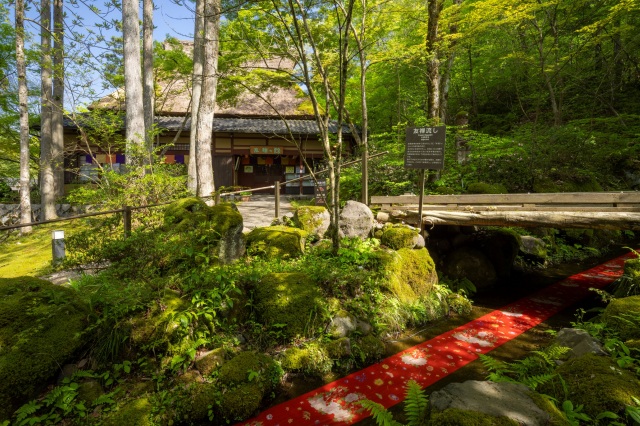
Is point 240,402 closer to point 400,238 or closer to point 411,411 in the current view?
point 411,411

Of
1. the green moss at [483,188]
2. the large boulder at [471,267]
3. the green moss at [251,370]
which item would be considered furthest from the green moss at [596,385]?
the green moss at [483,188]

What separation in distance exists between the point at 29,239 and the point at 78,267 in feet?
19.4

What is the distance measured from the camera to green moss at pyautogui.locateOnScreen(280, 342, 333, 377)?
162 inches

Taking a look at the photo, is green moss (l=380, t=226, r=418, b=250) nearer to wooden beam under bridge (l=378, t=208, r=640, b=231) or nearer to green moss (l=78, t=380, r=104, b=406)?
wooden beam under bridge (l=378, t=208, r=640, b=231)

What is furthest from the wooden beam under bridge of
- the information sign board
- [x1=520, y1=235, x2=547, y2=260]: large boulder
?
[x1=520, y1=235, x2=547, y2=260]: large boulder

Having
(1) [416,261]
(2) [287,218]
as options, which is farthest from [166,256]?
(1) [416,261]

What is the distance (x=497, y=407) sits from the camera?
2.29 m

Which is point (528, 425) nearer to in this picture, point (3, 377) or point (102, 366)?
point (102, 366)

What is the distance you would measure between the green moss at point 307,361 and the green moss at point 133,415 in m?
1.55

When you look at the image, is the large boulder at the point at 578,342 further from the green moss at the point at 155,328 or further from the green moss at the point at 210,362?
the green moss at the point at 155,328

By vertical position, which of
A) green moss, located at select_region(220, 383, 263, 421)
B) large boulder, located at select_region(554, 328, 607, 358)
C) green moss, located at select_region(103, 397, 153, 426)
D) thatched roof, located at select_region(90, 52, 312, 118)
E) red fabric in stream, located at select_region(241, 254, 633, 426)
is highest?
thatched roof, located at select_region(90, 52, 312, 118)

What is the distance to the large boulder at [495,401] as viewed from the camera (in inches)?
87.0

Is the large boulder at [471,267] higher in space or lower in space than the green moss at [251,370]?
higher

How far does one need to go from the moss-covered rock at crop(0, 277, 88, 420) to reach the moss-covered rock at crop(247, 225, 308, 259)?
281cm
